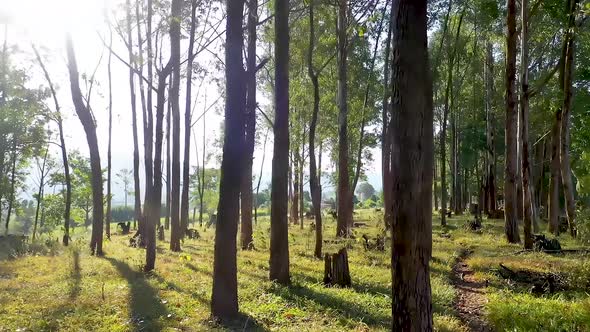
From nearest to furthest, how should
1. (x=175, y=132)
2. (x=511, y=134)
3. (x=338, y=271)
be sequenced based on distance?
(x=338, y=271)
(x=511, y=134)
(x=175, y=132)

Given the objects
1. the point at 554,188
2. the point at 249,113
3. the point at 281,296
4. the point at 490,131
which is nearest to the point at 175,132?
the point at 249,113

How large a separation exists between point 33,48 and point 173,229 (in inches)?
392

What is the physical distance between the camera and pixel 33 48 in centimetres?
1909

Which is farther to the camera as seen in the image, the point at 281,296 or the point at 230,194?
the point at 281,296

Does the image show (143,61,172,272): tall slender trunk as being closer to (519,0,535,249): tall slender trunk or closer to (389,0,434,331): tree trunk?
(389,0,434,331): tree trunk

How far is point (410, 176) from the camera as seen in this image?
14.4ft

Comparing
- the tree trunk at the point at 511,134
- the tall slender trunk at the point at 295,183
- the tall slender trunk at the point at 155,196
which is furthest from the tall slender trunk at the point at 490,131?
the tall slender trunk at the point at 155,196

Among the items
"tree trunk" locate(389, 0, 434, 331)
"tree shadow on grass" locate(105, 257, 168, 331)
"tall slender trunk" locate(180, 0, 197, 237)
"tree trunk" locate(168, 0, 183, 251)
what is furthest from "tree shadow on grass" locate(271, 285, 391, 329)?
"tall slender trunk" locate(180, 0, 197, 237)

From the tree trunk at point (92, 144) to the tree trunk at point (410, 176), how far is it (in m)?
13.0

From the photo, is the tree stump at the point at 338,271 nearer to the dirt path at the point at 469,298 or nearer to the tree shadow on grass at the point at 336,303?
the tree shadow on grass at the point at 336,303

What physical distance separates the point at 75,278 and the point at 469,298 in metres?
8.69

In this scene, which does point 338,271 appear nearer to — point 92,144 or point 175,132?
point 92,144

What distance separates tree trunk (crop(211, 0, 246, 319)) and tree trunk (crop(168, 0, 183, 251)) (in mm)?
6447

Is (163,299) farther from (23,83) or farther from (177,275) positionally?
(23,83)
